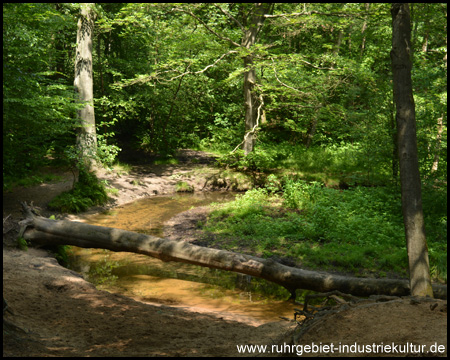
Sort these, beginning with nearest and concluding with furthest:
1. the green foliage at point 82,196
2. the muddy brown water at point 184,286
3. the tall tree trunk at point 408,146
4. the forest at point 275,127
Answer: the tall tree trunk at point 408,146 < the muddy brown water at point 184,286 < the forest at point 275,127 < the green foliage at point 82,196

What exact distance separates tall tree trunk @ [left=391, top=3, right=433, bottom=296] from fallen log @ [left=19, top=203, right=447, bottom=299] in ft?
3.94

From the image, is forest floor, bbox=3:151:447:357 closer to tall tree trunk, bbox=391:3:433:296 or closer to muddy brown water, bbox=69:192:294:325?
muddy brown water, bbox=69:192:294:325

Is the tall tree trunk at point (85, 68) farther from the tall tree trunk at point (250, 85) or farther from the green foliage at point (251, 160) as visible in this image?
the tall tree trunk at point (250, 85)

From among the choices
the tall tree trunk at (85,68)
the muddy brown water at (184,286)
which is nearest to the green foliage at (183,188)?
the tall tree trunk at (85,68)

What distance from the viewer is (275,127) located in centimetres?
2353

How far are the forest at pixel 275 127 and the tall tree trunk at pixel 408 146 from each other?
22 millimetres

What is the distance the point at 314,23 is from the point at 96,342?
14244mm

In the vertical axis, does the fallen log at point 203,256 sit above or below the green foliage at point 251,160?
below

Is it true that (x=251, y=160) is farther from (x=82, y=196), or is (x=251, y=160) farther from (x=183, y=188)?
(x=82, y=196)

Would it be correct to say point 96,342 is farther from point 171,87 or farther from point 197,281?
point 171,87

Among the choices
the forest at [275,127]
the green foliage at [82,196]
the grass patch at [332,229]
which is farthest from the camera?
the green foliage at [82,196]

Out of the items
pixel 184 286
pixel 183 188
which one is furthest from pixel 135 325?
pixel 183 188

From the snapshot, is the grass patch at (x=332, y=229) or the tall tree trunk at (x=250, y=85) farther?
the tall tree trunk at (x=250, y=85)

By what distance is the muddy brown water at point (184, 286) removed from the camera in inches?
280
